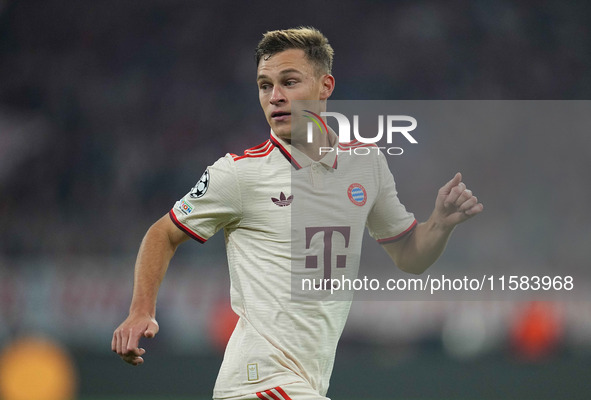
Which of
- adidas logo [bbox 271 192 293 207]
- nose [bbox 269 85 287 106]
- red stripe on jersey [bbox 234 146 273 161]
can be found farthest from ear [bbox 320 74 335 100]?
adidas logo [bbox 271 192 293 207]

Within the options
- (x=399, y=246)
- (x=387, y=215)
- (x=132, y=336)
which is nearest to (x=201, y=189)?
(x=132, y=336)

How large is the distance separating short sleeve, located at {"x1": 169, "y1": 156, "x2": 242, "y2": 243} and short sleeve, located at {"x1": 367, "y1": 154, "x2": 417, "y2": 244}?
26.2 inches

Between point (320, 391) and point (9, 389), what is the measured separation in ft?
18.9

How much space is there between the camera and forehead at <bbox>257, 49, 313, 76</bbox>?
9.80 ft

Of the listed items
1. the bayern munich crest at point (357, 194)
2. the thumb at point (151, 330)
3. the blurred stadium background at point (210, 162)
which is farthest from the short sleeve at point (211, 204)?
the blurred stadium background at point (210, 162)

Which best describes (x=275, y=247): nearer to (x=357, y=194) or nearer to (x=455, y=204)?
(x=357, y=194)

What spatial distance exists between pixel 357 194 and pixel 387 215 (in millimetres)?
246

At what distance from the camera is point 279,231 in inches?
112

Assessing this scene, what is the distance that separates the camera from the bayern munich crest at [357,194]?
3.02 m

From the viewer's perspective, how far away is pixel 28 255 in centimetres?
966

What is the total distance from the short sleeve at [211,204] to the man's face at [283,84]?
264 mm

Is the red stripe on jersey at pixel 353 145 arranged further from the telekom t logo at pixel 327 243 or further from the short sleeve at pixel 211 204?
the short sleeve at pixel 211 204

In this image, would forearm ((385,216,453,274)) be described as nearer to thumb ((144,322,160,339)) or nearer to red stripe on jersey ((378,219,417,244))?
red stripe on jersey ((378,219,417,244))

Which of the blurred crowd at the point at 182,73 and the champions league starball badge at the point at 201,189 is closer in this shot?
the champions league starball badge at the point at 201,189
